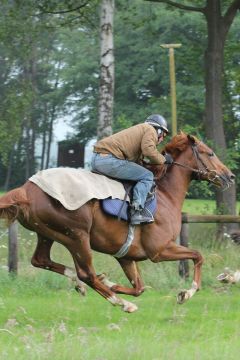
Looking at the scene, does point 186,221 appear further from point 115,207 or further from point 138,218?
point 115,207

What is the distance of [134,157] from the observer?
1018cm

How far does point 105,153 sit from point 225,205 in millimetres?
13208

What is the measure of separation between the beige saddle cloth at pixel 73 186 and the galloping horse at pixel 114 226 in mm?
101

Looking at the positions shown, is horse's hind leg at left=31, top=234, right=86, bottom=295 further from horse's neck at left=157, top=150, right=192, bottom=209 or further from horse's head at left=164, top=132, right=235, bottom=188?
horse's head at left=164, top=132, right=235, bottom=188

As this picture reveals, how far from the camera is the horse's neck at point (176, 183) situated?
414 inches

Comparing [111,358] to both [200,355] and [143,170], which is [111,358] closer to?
[200,355]

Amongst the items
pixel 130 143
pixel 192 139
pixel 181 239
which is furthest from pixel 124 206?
pixel 181 239

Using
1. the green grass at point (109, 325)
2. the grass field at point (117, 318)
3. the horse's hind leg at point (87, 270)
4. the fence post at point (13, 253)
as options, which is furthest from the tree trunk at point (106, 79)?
the horse's hind leg at point (87, 270)

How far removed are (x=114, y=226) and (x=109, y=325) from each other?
199 centimetres

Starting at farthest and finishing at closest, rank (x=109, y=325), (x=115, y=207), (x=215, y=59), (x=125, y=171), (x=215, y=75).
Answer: (x=215, y=75) < (x=215, y=59) < (x=125, y=171) < (x=115, y=207) < (x=109, y=325)

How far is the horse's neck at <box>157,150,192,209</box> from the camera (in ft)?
34.5

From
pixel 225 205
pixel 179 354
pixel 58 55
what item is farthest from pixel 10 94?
pixel 58 55

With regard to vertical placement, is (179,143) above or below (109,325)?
above

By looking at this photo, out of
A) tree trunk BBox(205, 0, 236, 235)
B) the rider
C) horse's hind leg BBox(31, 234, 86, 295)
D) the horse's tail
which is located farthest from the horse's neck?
tree trunk BBox(205, 0, 236, 235)
